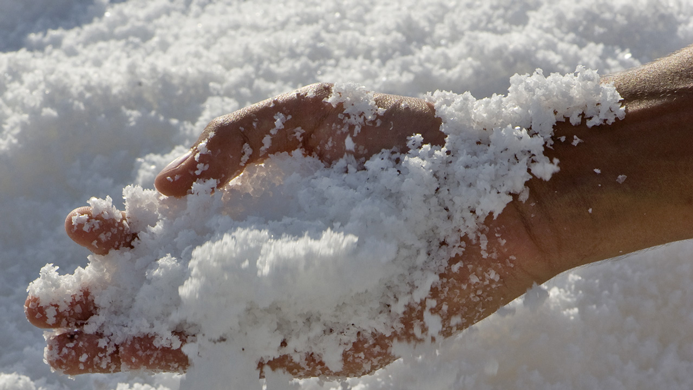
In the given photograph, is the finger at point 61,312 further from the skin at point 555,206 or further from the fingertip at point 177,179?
the fingertip at point 177,179

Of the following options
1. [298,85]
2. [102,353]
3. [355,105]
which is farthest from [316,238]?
[298,85]

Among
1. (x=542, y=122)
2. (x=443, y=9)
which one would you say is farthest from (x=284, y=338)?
(x=443, y=9)

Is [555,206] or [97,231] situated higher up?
[97,231]

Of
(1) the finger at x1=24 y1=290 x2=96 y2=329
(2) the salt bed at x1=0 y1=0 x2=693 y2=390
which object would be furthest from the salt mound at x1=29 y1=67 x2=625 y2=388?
(2) the salt bed at x1=0 y1=0 x2=693 y2=390

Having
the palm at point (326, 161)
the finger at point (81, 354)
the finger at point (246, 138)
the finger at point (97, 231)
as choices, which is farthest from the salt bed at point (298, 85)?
the finger at point (246, 138)

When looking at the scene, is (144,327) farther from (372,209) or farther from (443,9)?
(443,9)

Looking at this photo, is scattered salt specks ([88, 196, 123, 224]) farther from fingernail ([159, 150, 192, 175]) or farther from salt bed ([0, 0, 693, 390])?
salt bed ([0, 0, 693, 390])

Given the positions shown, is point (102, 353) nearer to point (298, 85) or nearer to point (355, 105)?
point (355, 105)
